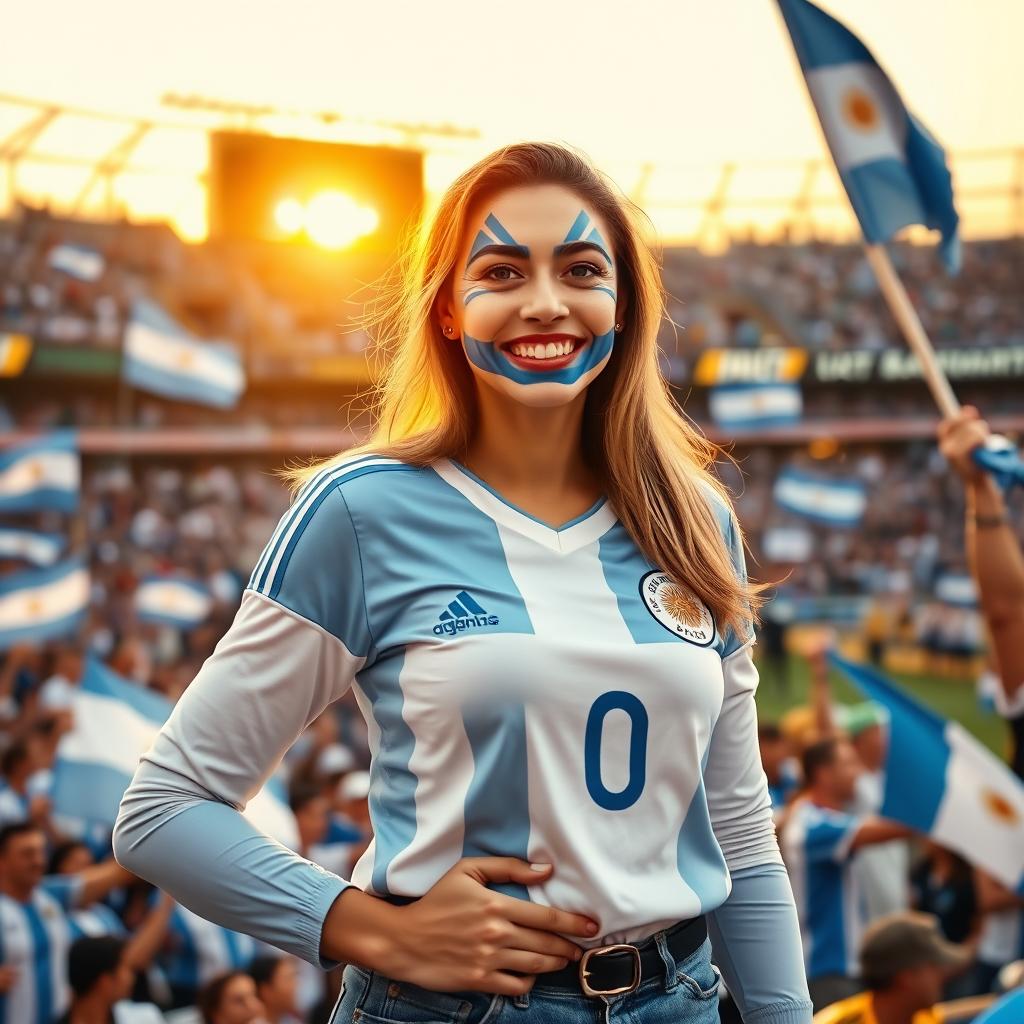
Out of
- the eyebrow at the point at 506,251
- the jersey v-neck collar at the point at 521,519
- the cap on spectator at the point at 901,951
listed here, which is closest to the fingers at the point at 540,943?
the jersey v-neck collar at the point at 521,519

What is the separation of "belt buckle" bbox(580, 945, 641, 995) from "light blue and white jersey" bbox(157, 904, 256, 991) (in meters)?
4.46

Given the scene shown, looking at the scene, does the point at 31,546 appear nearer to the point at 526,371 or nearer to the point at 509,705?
the point at 526,371

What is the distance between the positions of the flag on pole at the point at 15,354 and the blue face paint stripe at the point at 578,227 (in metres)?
27.8

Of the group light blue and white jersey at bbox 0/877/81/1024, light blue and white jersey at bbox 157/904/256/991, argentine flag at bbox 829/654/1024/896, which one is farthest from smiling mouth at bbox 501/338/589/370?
light blue and white jersey at bbox 157/904/256/991

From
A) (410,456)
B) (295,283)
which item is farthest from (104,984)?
(295,283)

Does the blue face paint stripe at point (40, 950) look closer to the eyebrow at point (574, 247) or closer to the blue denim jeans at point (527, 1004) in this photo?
the blue denim jeans at point (527, 1004)

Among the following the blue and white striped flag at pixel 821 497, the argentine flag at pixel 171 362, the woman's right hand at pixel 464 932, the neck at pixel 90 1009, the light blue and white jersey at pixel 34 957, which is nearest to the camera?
the woman's right hand at pixel 464 932

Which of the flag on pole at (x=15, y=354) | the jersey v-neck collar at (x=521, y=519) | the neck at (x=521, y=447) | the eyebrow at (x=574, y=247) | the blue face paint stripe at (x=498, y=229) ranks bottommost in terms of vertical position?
the jersey v-neck collar at (x=521, y=519)

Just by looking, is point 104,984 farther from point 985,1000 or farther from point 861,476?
point 861,476

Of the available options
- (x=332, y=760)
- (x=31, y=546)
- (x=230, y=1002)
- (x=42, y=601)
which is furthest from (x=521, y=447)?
(x=31, y=546)

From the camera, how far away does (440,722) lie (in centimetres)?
153

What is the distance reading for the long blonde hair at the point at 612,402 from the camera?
1754mm

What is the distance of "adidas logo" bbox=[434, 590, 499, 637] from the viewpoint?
1559mm

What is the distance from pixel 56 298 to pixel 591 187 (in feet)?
99.0
